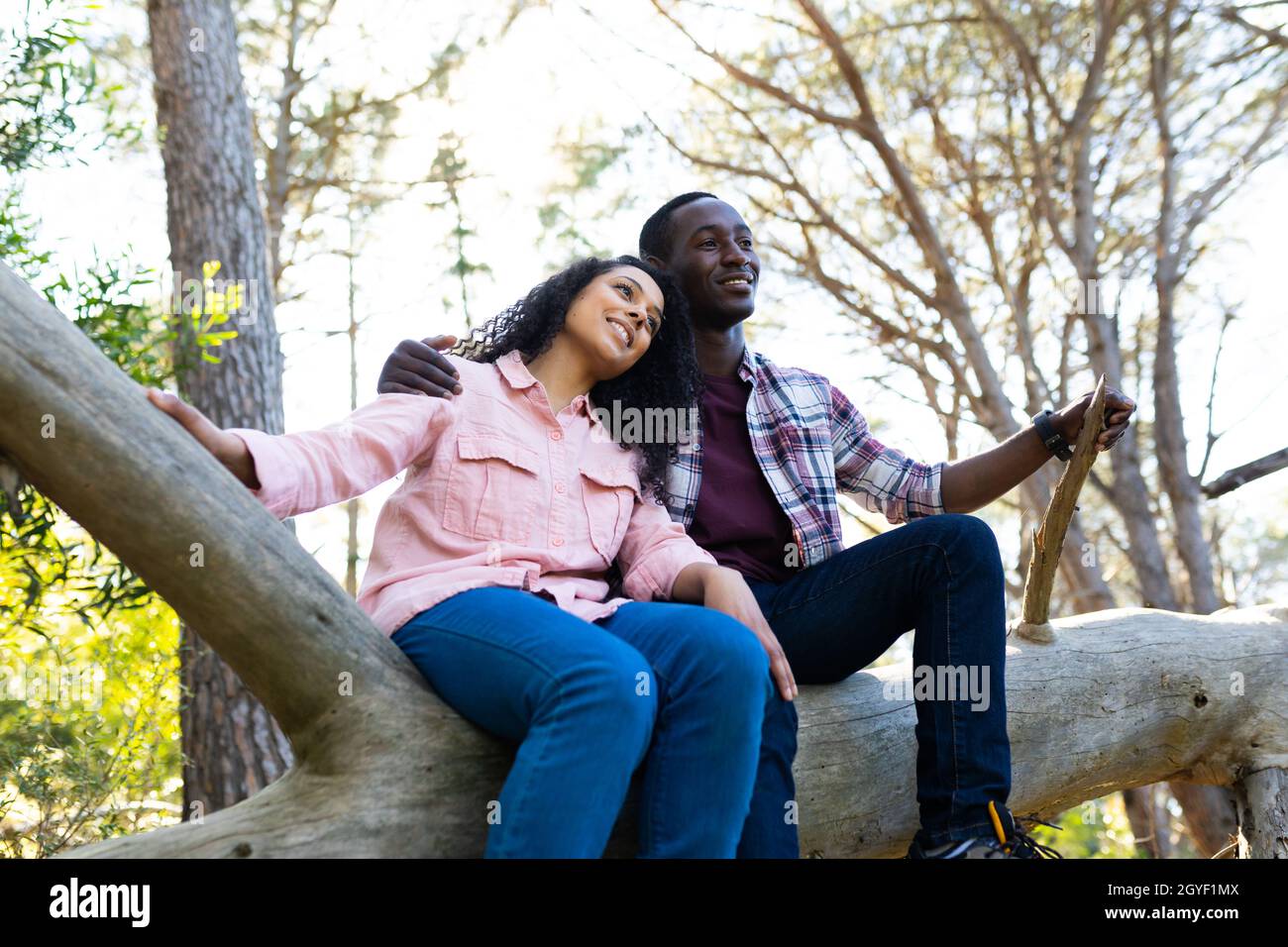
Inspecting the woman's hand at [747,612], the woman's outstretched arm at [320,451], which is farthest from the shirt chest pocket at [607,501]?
the woman's outstretched arm at [320,451]

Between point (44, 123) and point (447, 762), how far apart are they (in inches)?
110

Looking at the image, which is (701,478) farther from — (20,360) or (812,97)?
(812,97)

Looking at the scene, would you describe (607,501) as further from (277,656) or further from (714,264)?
(714,264)

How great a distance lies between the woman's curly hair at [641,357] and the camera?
2.73 metres

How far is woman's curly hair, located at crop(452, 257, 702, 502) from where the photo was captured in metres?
2.73

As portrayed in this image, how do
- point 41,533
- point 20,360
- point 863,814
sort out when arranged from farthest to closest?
point 41,533 < point 863,814 < point 20,360

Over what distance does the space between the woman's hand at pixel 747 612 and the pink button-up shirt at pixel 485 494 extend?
0.41 feet

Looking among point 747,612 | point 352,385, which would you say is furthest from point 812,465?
point 352,385

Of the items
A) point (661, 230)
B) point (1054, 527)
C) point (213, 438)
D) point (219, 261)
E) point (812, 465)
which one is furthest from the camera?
point (219, 261)

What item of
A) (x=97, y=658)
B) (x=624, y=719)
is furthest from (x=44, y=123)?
(x=624, y=719)

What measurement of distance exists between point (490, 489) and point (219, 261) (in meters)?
3.17

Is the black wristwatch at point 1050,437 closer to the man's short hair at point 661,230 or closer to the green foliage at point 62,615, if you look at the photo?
the man's short hair at point 661,230

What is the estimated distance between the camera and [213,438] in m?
1.99
